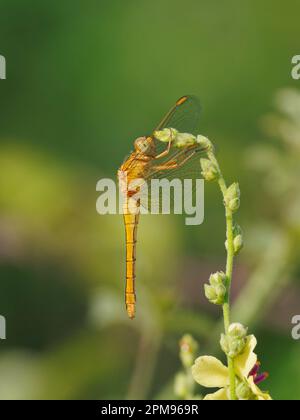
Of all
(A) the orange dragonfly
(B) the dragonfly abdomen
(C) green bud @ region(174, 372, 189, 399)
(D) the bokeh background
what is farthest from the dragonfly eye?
(C) green bud @ region(174, 372, 189, 399)

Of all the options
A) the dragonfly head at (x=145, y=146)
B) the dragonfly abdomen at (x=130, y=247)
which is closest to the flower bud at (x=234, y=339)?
the dragonfly abdomen at (x=130, y=247)

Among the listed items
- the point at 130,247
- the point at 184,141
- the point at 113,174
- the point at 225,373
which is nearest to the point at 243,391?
the point at 225,373

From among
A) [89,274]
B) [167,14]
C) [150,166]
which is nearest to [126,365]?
[89,274]

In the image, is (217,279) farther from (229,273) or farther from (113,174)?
(113,174)

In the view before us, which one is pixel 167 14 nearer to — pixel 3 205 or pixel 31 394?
pixel 3 205

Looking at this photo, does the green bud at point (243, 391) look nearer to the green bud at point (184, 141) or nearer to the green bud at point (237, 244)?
the green bud at point (237, 244)
